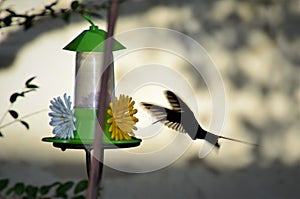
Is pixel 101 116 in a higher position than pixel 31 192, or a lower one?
higher

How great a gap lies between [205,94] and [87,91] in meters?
1.50

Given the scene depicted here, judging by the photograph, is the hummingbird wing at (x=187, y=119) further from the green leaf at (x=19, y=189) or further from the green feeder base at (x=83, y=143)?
the green leaf at (x=19, y=189)

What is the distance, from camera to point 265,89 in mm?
3080

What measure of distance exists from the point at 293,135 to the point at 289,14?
579 millimetres

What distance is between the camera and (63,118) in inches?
52.0

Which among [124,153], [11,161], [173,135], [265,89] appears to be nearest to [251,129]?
[265,89]

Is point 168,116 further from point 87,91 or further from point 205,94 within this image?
point 205,94

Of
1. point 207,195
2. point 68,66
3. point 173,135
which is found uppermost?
point 68,66

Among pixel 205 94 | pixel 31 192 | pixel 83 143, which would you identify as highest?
pixel 205 94

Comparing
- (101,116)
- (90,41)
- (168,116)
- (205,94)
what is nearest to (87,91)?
(90,41)

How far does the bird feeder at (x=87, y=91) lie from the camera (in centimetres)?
129

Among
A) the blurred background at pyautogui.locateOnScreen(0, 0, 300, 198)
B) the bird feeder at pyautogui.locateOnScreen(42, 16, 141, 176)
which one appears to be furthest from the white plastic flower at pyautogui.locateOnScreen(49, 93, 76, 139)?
the blurred background at pyautogui.locateOnScreen(0, 0, 300, 198)

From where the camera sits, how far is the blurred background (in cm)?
279

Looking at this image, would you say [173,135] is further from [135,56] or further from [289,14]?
[289,14]
